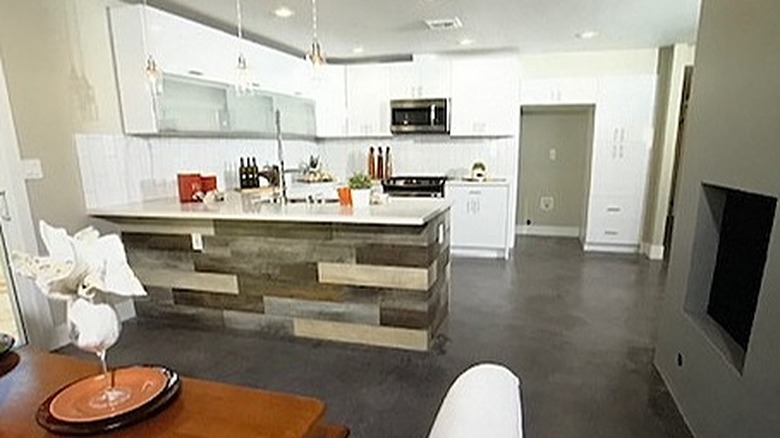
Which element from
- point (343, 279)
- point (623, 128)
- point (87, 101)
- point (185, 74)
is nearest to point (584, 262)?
point (623, 128)

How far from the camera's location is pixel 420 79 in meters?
5.37

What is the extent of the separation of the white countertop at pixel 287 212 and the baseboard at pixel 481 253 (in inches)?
87.1

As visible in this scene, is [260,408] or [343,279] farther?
[343,279]

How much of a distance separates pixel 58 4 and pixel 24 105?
0.74 m

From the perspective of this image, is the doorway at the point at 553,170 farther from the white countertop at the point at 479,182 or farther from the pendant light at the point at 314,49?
the pendant light at the point at 314,49

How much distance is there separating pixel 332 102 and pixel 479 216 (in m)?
2.42

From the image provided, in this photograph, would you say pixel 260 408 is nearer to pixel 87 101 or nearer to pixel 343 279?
pixel 343 279

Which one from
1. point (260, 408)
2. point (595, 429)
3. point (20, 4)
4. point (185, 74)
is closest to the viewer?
point (260, 408)

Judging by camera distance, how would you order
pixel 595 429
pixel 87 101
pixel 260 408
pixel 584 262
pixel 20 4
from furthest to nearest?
pixel 584 262 → pixel 87 101 → pixel 20 4 → pixel 595 429 → pixel 260 408

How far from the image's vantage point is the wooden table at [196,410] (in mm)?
1076

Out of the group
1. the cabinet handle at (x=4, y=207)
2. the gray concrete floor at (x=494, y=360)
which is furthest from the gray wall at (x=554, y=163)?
the cabinet handle at (x=4, y=207)

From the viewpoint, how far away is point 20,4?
107 inches

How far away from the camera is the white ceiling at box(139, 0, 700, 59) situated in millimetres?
3498

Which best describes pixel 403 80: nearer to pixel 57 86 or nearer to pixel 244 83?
pixel 244 83
